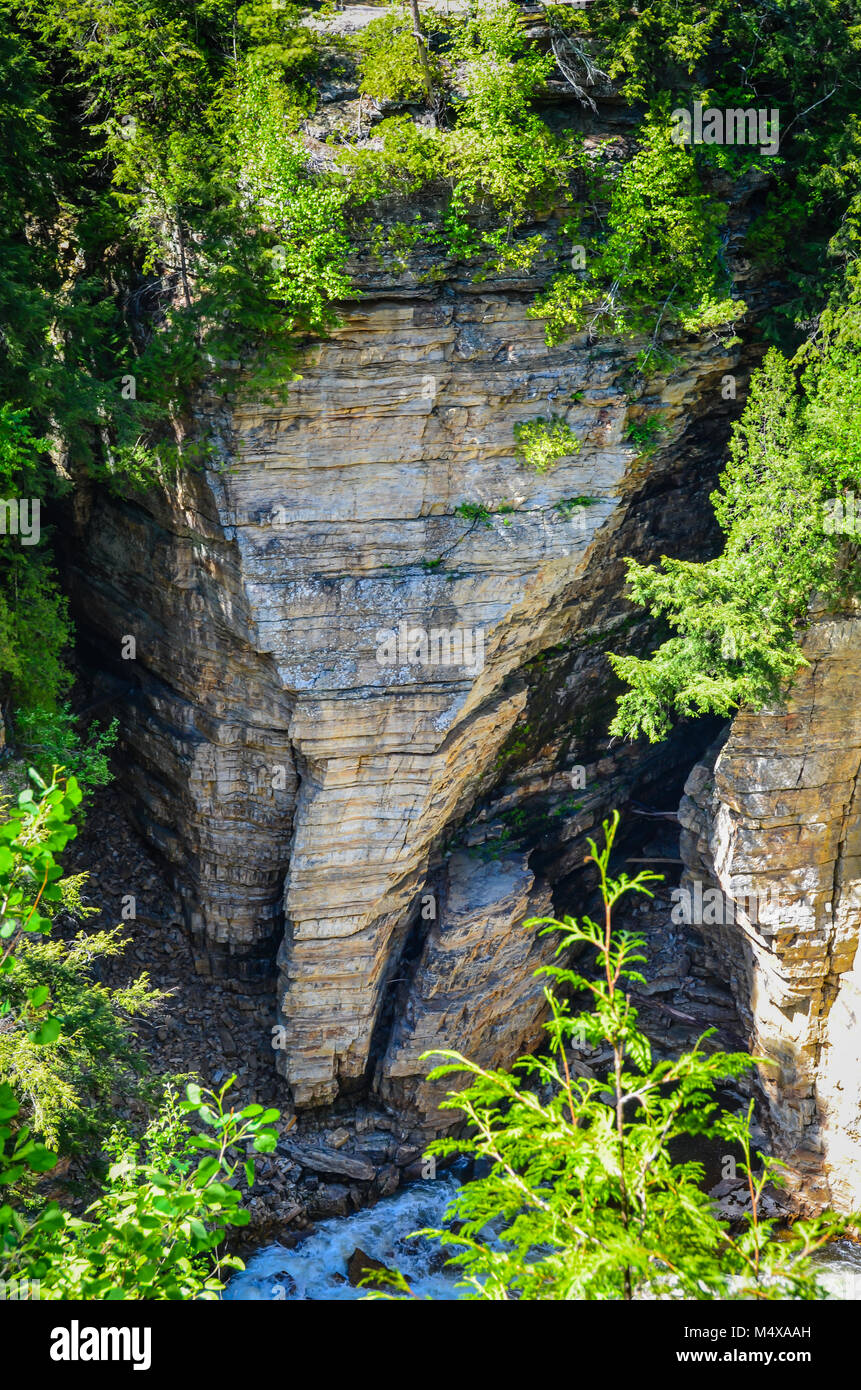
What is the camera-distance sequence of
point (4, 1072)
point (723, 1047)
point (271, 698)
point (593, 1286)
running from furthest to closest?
point (723, 1047)
point (271, 698)
point (4, 1072)
point (593, 1286)

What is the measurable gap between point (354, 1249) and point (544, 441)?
13.8m

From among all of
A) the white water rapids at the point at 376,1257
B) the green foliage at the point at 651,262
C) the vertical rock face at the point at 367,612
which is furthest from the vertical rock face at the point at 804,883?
the green foliage at the point at 651,262

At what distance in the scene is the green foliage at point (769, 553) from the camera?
1441cm

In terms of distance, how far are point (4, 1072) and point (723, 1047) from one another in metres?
14.1

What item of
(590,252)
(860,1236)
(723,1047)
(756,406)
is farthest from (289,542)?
(860,1236)

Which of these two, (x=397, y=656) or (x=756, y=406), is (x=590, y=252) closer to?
(x=756, y=406)

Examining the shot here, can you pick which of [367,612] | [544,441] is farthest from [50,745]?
[544,441]

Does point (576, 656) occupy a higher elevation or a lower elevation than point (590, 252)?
lower

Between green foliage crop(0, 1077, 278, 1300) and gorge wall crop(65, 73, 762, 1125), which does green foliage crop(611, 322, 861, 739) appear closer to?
gorge wall crop(65, 73, 762, 1125)

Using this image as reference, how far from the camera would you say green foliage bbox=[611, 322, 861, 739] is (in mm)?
14414

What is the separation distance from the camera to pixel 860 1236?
56.0 ft

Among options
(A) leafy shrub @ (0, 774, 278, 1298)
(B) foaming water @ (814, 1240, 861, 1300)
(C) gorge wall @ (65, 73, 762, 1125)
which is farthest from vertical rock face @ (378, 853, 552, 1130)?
(A) leafy shrub @ (0, 774, 278, 1298)

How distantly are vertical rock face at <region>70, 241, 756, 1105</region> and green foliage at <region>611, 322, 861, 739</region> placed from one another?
5.58 ft

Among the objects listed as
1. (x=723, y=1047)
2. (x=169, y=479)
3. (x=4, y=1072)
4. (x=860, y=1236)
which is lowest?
(x=860, y=1236)
